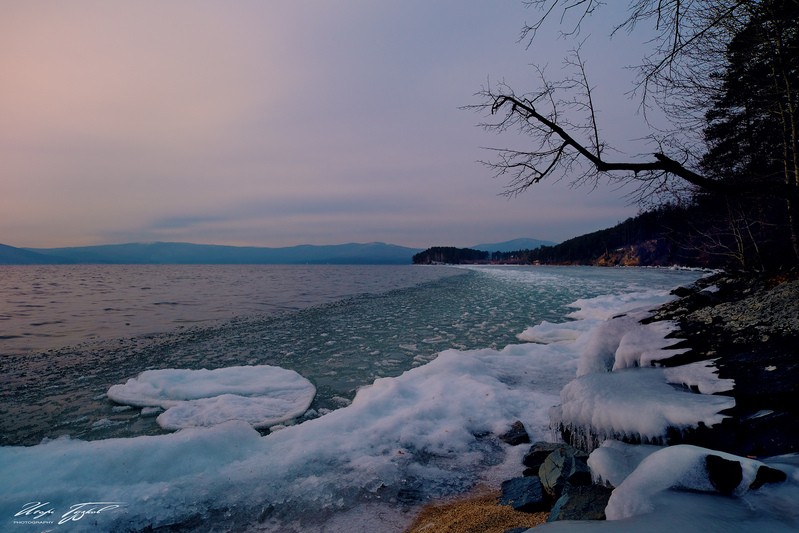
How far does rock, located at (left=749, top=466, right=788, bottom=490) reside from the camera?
2.66m

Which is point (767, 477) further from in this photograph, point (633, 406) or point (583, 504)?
point (633, 406)

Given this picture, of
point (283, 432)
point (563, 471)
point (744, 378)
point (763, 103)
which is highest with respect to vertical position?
point (763, 103)

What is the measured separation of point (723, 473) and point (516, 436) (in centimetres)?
363

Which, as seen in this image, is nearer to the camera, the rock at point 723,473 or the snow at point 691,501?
the snow at point 691,501

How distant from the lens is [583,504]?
3.36 metres

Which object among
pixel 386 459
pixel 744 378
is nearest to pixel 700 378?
pixel 744 378

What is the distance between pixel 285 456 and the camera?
5.58 metres

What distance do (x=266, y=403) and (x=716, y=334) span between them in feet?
27.9

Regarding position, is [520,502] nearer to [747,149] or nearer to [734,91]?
[734,91]

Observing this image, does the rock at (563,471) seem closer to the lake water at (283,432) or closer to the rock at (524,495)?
the rock at (524,495)

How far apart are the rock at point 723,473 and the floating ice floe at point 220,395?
260 inches

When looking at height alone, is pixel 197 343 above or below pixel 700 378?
below
